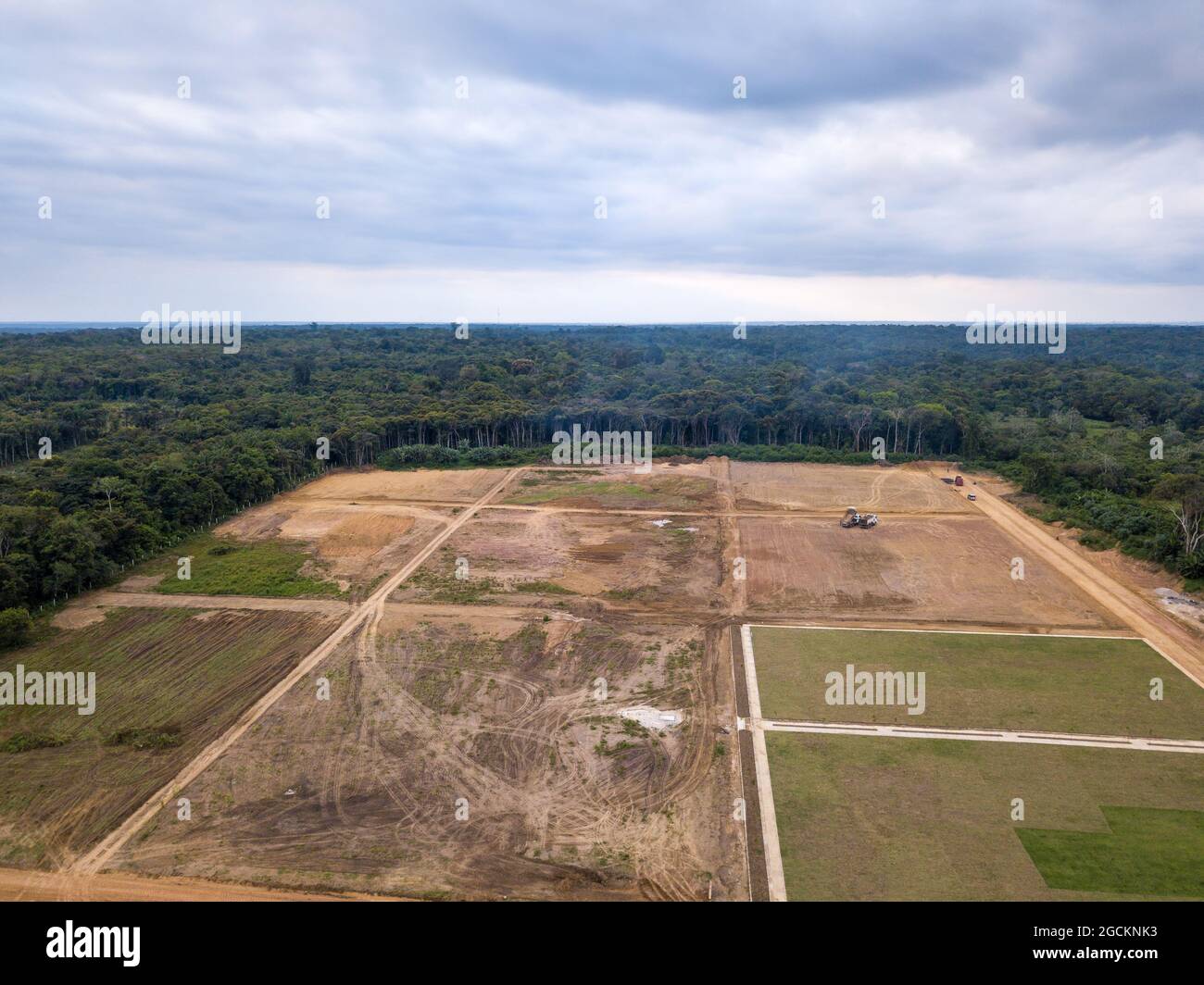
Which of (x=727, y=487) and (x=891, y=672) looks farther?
(x=727, y=487)

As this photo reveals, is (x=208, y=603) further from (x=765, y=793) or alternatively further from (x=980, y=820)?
(x=980, y=820)

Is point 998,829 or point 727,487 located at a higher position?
point 727,487

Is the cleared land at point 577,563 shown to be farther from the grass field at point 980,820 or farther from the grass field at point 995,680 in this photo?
the grass field at point 980,820

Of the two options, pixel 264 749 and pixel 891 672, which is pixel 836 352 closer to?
pixel 891 672

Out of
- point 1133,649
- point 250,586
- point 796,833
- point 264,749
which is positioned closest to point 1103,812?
point 796,833

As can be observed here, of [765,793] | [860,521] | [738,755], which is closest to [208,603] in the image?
[738,755]
